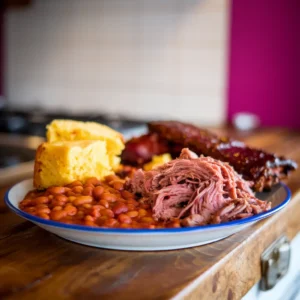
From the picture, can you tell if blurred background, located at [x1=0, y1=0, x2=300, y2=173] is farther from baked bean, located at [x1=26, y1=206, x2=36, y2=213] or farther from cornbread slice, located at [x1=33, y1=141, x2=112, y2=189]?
baked bean, located at [x1=26, y1=206, x2=36, y2=213]

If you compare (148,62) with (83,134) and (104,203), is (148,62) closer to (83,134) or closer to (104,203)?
(83,134)

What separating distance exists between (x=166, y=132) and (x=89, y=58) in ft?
7.09

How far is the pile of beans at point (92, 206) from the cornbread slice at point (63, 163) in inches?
1.4

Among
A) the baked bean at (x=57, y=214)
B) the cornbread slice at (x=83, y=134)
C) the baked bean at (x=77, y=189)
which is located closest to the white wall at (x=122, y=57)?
the cornbread slice at (x=83, y=134)

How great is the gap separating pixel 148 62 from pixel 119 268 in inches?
102

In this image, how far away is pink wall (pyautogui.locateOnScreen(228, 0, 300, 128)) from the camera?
Answer: 277 centimetres

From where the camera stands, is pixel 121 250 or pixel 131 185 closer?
pixel 121 250

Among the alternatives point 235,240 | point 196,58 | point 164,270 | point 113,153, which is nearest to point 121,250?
point 164,270

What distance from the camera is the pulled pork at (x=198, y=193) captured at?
87 centimetres

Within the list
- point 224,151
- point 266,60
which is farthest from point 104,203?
point 266,60

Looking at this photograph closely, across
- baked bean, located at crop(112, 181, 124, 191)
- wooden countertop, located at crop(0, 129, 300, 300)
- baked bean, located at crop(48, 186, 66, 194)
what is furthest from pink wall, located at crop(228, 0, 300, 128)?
baked bean, located at crop(48, 186, 66, 194)

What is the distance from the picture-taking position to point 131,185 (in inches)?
39.0

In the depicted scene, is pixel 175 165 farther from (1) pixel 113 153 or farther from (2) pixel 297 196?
(2) pixel 297 196

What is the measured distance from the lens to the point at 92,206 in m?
0.87
